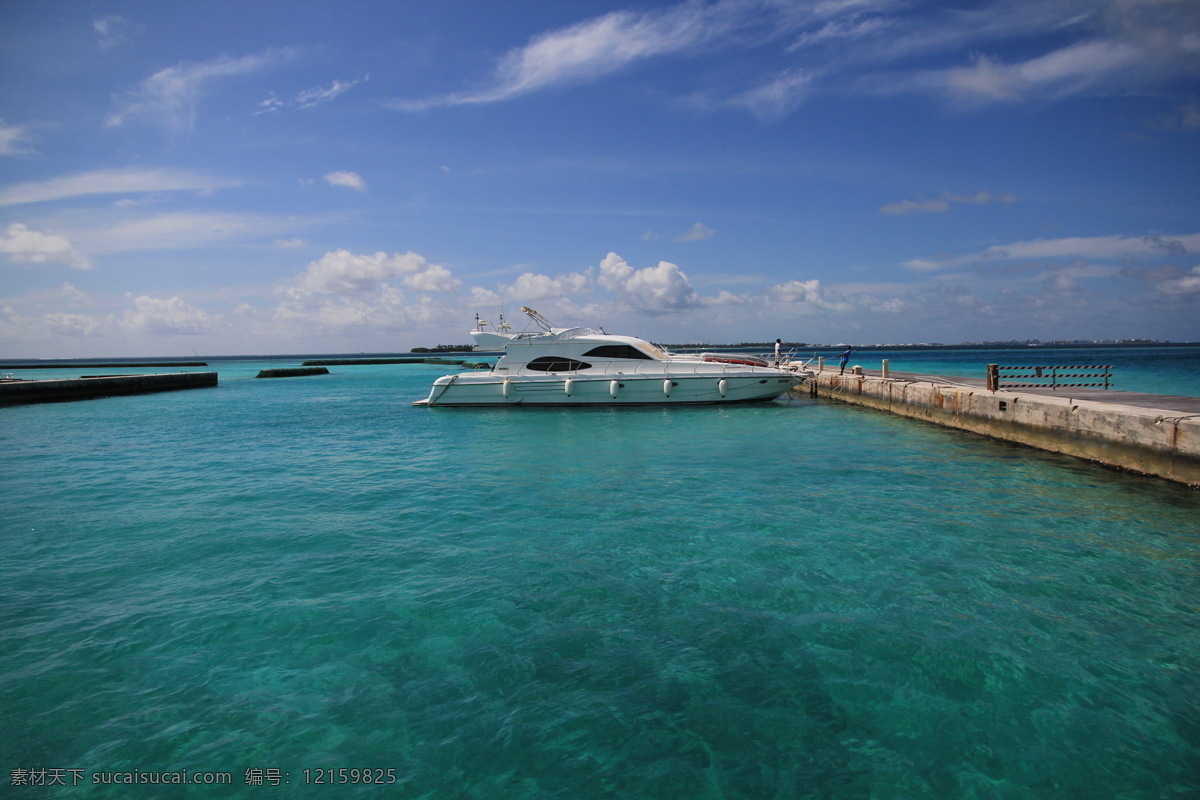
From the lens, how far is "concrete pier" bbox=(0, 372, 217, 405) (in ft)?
98.3

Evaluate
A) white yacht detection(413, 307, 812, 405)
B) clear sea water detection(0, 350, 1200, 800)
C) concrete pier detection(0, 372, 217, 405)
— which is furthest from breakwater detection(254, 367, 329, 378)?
clear sea water detection(0, 350, 1200, 800)

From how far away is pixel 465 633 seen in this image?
523cm

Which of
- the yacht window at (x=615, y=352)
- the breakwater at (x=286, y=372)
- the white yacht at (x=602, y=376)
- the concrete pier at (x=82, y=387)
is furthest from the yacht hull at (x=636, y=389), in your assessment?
the breakwater at (x=286, y=372)

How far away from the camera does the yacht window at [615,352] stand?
22922mm

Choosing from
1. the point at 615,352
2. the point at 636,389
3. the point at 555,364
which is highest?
the point at 615,352

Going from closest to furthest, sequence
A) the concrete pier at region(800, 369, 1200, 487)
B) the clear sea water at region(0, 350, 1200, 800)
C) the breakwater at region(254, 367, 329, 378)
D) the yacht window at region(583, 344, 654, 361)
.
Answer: the clear sea water at region(0, 350, 1200, 800), the concrete pier at region(800, 369, 1200, 487), the yacht window at region(583, 344, 654, 361), the breakwater at region(254, 367, 329, 378)

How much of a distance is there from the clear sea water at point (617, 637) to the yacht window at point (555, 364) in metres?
12.3

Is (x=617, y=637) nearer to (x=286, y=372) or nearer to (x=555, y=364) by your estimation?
(x=555, y=364)

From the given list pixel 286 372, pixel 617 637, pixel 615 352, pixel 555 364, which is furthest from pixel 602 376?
pixel 286 372

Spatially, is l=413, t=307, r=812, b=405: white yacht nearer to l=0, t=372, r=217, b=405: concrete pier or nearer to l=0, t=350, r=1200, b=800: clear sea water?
l=0, t=350, r=1200, b=800: clear sea water

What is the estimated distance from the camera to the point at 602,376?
22609mm

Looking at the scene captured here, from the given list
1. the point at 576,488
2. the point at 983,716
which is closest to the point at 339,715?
the point at 983,716

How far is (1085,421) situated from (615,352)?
1467 centimetres

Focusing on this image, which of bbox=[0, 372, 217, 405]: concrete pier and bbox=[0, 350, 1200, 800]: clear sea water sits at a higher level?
bbox=[0, 372, 217, 405]: concrete pier
